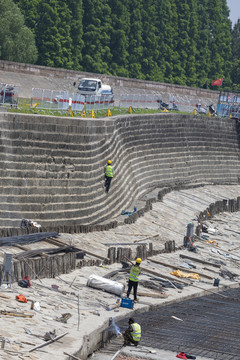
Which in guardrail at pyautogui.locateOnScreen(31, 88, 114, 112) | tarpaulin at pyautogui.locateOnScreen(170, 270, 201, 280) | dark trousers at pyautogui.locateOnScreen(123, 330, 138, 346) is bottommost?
tarpaulin at pyautogui.locateOnScreen(170, 270, 201, 280)

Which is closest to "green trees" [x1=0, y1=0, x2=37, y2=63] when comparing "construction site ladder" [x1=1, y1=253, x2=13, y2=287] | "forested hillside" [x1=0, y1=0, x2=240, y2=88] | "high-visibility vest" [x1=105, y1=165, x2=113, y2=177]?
"forested hillside" [x1=0, y1=0, x2=240, y2=88]

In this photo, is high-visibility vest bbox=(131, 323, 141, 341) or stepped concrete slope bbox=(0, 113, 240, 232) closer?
high-visibility vest bbox=(131, 323, 141, 341)

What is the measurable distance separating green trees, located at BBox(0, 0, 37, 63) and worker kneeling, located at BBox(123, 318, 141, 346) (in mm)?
53858

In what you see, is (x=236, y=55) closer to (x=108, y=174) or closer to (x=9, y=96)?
(x=108, y=174)

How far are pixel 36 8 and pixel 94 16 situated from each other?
27.3ft

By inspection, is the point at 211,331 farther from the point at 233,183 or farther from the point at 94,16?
the point at 94,16

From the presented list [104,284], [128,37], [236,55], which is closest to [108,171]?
[104,284]

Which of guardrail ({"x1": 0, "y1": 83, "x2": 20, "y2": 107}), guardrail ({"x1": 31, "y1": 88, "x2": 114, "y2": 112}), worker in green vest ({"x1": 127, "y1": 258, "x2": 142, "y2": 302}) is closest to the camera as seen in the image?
worker in green vest ({"x1": 127, "y1": 258, "x2": 142, "y2": 302})

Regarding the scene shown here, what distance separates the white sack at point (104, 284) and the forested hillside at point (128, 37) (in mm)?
48592

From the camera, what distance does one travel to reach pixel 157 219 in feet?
156

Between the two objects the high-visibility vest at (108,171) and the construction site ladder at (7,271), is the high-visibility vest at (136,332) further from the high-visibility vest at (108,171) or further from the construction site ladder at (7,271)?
the high-visibility vest at (108,171)

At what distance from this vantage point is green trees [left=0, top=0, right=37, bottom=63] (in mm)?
75562

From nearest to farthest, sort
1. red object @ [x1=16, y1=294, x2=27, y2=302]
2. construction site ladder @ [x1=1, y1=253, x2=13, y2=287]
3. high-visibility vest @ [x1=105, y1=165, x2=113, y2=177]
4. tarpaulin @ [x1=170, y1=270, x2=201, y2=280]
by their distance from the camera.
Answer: red object @ [x1=16, y1=294, x2=27, y2=302]
construction site ladder @ [x1=1, y1=253, x2=13, y2=287]
tarpaulin @ [x1=170, y1=270, x2=201, y2=280]
high-visibility vest @ [x1=105, y1=165, x2=113, y2=177]

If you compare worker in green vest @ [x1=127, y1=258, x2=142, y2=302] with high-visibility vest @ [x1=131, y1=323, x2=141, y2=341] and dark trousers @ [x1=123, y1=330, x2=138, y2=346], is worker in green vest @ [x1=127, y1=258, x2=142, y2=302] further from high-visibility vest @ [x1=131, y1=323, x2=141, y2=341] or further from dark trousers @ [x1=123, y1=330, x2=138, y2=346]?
high-visibility vest @ [x1=131, y1=323, x2=141, y2=341]
